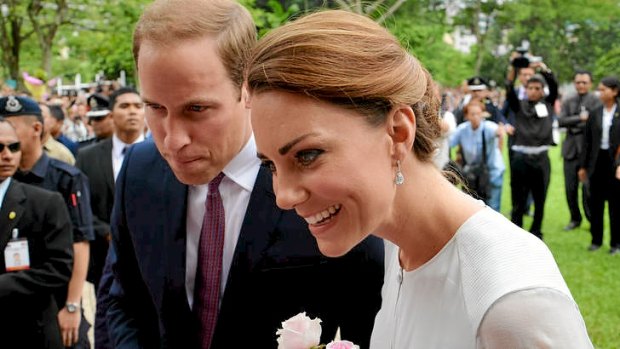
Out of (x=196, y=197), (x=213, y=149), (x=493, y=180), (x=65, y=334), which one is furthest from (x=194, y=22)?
(x=493, y=180)

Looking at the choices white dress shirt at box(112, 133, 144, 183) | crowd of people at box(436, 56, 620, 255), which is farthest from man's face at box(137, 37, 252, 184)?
crowd of people at box(436, 56, 620, 255)

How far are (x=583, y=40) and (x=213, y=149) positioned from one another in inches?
1728

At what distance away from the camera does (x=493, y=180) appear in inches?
418

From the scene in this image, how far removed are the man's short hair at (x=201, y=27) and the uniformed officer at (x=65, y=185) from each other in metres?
3.06

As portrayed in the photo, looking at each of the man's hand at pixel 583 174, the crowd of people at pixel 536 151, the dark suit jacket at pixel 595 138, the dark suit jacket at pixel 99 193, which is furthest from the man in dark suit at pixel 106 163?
the man's hand at pixel 583 174

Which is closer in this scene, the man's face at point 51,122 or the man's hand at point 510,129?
the man's face at point 51,122

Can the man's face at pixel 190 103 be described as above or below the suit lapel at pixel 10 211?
above

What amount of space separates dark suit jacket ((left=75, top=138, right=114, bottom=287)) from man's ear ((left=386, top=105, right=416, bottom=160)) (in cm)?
485

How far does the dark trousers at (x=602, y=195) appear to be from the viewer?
10172mm

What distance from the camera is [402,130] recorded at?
5.64ft

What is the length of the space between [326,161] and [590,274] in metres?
8.07

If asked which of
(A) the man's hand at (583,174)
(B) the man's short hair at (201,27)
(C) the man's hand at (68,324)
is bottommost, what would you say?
(C) the man's hand at (68,324)

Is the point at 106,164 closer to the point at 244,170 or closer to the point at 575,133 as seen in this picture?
the point at 244,170

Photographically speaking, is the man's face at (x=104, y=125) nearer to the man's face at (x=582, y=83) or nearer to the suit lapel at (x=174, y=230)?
the suit lapel at (x=174, y=230)
